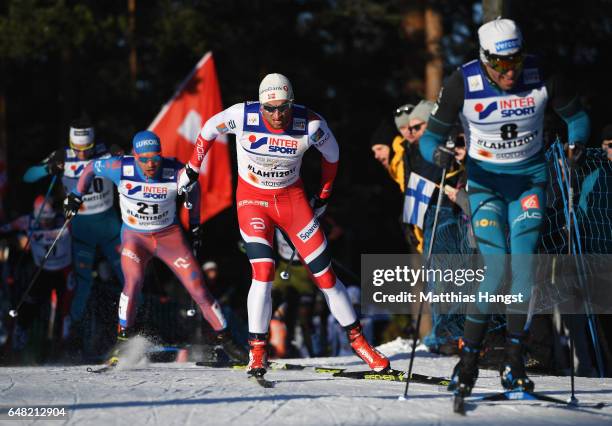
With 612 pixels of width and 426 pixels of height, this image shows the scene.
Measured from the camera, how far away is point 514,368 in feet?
22.3

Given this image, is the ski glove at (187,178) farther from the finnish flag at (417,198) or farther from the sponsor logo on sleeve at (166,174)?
the finnish flag at (417,198)

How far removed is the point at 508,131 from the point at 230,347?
13.9ft

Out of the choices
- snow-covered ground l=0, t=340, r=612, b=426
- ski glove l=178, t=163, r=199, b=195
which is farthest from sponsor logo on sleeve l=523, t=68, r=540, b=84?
ski glove l=178, t=163, r=199, b=195

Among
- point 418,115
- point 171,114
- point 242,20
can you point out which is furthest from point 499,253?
point 242,20

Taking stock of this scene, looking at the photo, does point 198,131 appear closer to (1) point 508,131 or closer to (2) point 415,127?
(2) point 415,127

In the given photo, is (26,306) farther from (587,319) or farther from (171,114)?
(587,319)

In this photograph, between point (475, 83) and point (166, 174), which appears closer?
point (475, 83)

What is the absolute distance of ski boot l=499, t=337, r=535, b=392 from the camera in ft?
22.1

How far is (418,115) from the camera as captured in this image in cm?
1076

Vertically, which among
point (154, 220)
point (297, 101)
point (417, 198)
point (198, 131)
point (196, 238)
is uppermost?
point (297, 101)

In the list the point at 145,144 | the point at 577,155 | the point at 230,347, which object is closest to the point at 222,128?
the point at 145,144

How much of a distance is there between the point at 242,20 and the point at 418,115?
1070 centimetres

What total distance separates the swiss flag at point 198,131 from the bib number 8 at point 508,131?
8154mm

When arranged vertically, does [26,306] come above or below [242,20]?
below
